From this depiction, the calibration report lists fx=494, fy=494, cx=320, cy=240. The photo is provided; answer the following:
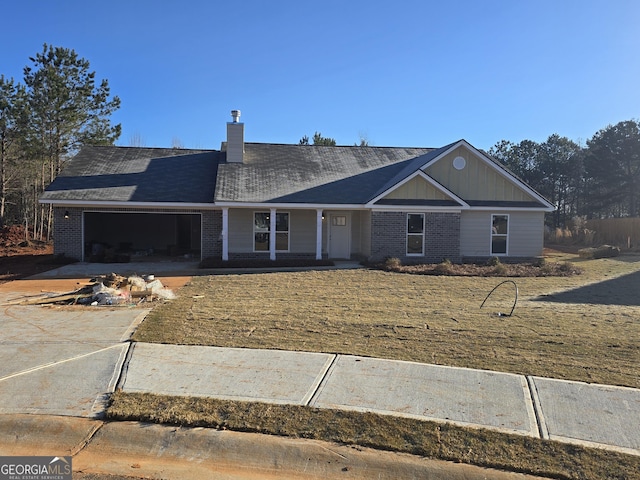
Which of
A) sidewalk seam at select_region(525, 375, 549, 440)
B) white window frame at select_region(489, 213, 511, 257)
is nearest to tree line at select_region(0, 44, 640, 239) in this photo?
white window frame at select_region(489, 213, 511, 257)

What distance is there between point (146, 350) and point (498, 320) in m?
5.93

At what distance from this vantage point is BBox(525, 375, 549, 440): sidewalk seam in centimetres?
440

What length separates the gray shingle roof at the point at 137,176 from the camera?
61.7ft

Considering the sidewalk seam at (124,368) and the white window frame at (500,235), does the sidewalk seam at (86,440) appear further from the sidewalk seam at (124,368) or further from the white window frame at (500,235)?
the white window frame at (500,235)

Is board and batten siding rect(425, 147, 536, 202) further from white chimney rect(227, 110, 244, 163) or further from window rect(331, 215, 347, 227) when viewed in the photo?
white chimney rect(227, 110, 244, 163)

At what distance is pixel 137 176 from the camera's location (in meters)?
20.8

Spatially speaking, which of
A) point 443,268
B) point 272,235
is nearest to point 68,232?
point 272,235

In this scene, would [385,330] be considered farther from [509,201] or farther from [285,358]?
[509,201]

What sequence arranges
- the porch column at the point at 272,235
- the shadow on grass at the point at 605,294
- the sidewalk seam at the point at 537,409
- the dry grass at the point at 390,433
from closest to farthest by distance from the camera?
the dry grass at the point at 390,433 < the sidewalk seam at the point at 537,409 < the shadow on grass at the point at 605,294 < the porch column at the point at 272,235

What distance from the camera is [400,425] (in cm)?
450

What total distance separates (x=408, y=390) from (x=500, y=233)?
16668 millimetres

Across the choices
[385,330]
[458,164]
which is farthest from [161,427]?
[458,164]

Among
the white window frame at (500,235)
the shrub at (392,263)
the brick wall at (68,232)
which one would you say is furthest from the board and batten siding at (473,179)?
the brick wall at (68,232)

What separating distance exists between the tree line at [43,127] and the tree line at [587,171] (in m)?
37.8
